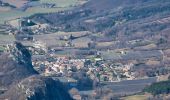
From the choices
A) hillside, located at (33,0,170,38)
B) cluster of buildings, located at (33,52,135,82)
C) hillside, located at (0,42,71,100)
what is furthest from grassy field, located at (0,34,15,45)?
hillside, located at (0,42,71,100)

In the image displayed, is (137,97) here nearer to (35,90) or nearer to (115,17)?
(35,90)

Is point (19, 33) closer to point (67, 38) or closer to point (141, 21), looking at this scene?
point (67, 38)

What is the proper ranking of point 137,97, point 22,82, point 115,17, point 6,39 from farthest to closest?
point 115,17 → point 6,39 → point 137,97 → point 22,82

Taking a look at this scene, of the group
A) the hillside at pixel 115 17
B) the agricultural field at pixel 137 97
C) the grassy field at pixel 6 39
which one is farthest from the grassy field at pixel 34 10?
the agricultural field at pixel 137 97

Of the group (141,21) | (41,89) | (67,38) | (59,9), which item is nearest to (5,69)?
(41,89)

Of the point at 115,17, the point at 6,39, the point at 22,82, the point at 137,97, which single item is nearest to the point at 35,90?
the point at 22,82

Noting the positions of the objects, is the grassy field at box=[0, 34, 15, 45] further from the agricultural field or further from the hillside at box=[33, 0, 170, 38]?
the agricultural field

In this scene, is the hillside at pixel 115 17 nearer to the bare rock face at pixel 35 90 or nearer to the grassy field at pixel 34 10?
the grassy field at pixel 34 10

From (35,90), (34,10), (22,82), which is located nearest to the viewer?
(35,90)

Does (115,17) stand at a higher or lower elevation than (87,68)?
higher
